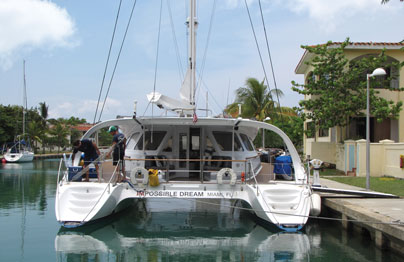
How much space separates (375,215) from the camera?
8.19 m

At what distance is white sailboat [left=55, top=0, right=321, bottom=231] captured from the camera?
29.3 ft

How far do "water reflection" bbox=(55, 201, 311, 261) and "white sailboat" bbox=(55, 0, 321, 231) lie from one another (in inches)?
20.0

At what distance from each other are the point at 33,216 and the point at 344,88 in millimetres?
14076

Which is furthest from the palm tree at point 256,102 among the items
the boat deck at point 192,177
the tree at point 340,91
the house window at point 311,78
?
the boat deck at point 192,177

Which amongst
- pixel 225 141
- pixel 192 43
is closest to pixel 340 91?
pixel 225 141

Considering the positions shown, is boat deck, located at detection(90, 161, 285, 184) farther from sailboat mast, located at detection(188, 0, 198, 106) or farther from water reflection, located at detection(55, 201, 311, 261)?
sailboat mast, located at detection(188, 0, 198, 106)

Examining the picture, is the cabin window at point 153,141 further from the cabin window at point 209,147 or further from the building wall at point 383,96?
the building wall at point 383,96

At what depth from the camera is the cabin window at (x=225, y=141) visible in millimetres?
11250

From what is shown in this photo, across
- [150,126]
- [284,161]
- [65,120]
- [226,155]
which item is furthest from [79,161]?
[65,120]

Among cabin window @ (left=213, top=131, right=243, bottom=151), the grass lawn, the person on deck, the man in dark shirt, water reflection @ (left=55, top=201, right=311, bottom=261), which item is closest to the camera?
water reflection @ (left=55, top=201, right=311, bottom=261)

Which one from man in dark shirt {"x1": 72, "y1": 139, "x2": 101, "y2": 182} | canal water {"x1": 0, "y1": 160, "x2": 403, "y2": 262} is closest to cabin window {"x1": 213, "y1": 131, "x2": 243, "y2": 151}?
canal water {"x1": 0, "y1": 160, "x2": 403, "y2": 262}

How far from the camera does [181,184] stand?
30.8 ft

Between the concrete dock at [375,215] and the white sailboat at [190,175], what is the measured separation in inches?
31.6

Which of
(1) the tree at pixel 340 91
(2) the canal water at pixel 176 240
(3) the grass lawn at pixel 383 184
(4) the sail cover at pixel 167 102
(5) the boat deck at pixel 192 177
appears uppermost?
(1) the tree at pixel 340 91
